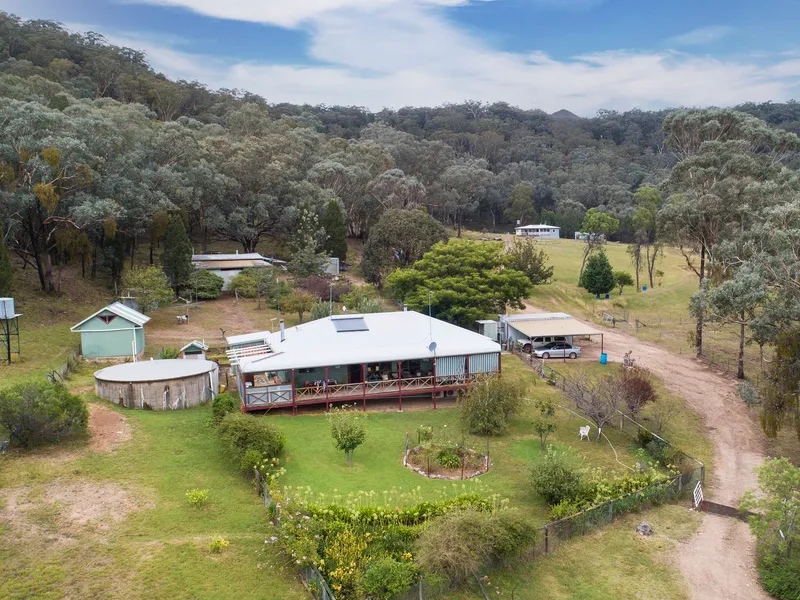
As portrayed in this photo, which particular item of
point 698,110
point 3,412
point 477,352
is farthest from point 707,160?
point 3,412

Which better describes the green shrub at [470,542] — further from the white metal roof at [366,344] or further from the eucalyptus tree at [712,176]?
the eucalyptus tree at [712,176]

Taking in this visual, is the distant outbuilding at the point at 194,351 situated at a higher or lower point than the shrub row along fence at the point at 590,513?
higher

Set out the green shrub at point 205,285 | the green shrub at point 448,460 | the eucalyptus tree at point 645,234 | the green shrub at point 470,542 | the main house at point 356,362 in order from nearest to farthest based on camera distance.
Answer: the green shrub at point 470,542, the green shrub at point 448,460, the main house at point 356,362, the green shrub at point 205,285, the eucalyptus tree at point 645,234

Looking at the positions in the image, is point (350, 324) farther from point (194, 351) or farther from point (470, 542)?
point (470, 542)

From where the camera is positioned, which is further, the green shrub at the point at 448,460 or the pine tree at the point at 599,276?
the pine tree at the point at 599,276

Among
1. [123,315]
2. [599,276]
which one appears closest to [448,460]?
[123,315]

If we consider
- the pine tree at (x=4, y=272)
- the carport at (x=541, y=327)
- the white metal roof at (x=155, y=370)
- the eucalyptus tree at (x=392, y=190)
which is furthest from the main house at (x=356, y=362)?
the eucalyptus tree at (x=392, y=190)
